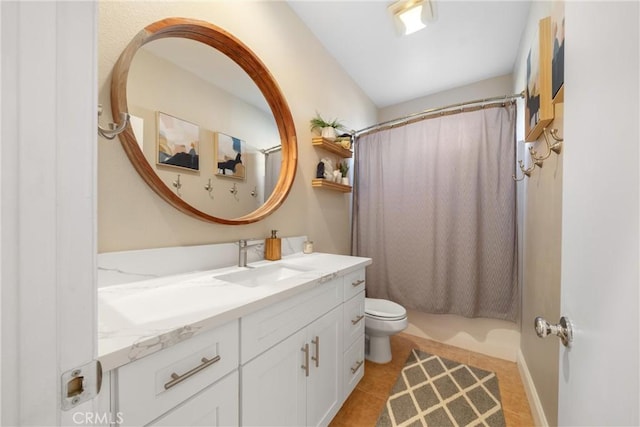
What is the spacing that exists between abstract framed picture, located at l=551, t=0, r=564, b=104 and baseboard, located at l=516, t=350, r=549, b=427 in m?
1.51

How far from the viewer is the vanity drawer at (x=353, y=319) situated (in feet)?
4.45

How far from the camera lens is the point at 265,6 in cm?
148

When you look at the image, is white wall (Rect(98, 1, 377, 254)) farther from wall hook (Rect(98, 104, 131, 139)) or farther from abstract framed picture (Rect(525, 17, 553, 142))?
abstract framed picture (Rect(525, 17, 553, 142))

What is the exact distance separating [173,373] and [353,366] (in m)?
1.15

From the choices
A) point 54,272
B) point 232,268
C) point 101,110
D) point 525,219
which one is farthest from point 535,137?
point 101,110

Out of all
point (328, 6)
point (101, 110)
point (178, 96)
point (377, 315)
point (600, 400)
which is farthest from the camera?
point (377, 315)

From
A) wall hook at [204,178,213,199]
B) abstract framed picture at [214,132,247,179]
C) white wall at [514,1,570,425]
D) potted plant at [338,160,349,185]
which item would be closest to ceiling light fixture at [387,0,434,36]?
white wall at [514,1,570,425]

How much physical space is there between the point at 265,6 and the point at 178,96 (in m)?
0.89

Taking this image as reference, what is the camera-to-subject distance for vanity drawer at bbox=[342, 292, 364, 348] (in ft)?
4.45

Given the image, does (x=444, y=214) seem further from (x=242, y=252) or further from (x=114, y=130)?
(x=114, y=130)

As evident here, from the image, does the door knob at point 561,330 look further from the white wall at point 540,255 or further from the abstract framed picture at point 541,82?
the abstract framed picture at point 541,82

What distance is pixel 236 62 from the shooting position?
1339 mm

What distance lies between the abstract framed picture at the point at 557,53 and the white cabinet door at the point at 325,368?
1.33 metres

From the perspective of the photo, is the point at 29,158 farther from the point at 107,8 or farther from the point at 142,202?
the point at 107,8
